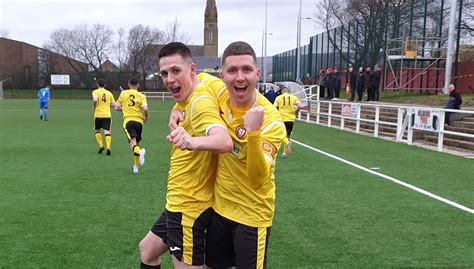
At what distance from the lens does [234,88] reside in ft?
8.26

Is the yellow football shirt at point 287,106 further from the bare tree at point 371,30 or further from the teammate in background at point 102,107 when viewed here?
the bare tree at point 371,30

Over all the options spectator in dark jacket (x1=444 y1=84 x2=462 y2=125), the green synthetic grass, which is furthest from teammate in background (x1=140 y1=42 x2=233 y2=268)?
spectator in dark jacket (x1=444 y1=84 x2=462 y2=125)

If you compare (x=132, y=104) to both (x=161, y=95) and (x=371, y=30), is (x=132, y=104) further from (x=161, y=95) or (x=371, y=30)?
(x=161, y=95)

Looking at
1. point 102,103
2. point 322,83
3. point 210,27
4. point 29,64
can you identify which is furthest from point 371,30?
point 210,27

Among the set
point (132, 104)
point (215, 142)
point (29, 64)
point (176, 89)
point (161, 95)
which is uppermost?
point (29, 64)

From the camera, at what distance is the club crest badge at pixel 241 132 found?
101 inches

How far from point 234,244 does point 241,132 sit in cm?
69

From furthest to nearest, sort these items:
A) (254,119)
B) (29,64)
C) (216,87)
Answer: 1. (29,64)
2. (216,87)
3. (254,119)

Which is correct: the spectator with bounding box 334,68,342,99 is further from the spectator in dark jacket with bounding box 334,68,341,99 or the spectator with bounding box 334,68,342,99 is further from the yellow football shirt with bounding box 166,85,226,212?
the yellow football shirt with bounding box 166,85,226,212

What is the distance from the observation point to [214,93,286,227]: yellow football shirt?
8.41 ft

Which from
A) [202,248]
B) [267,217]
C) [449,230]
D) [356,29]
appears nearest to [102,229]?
[202,248]

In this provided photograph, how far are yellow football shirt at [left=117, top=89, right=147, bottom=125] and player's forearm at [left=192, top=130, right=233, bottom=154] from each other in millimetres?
7799

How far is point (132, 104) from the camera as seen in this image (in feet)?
32.4

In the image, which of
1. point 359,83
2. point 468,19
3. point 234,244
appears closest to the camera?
point 234,244
